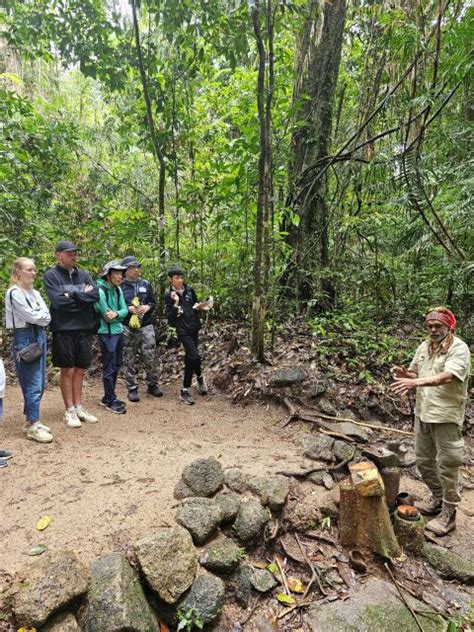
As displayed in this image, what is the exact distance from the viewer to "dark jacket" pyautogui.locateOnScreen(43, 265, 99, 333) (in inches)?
182

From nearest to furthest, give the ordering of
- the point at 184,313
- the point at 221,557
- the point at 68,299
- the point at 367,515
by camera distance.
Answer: the point at 221,557 → the point at 367,515 → the point at 68,299 → the point at 184,313

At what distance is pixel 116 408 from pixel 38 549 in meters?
3.03

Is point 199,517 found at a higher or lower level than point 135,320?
lower

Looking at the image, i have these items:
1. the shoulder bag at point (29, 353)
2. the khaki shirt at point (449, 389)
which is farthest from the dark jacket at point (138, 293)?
the khaki shirt at point (449, 389)

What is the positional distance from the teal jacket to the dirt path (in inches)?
50.7

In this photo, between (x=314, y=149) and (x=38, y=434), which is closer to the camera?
(x=38, y=434)

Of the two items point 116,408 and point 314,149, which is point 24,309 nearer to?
point 116,408

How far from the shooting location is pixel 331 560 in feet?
11.5

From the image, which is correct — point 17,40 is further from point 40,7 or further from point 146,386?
point 146,386

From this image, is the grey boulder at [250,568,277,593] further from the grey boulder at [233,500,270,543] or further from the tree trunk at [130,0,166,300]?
the tree trunk at [130,0,166,300]

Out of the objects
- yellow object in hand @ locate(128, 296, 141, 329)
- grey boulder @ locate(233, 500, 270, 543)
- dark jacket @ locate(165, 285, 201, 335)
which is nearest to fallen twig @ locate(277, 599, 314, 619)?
grey boulder @ locate(233, 500, 270, 543)

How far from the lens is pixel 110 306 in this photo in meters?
5.50

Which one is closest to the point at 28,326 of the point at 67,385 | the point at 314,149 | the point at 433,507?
the point at 67,385

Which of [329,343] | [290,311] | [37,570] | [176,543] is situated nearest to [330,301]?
[290,311]
